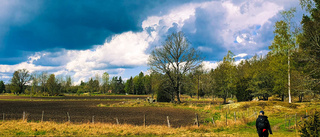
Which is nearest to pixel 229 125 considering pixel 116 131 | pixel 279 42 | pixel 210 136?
pixel 210 136

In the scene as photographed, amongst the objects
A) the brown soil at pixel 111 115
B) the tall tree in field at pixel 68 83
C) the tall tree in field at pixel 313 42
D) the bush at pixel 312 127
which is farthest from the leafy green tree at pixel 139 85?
the bush at pixel 312 127

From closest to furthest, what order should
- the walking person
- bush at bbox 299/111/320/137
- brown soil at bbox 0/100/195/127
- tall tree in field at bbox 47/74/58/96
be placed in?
bush at bbox 299/111/320/137
the walking person
brown soil at bbox 0/100/195/127
tall tree in field at bbox 47/74/58/96

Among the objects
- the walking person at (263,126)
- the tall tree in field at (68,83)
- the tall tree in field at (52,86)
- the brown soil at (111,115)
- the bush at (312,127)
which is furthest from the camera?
the tall tree in field at (68,83)

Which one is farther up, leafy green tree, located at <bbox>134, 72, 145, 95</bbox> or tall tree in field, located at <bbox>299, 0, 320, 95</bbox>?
tall tree in field, located at <bbox>299, 0, 320, 95</bbox>

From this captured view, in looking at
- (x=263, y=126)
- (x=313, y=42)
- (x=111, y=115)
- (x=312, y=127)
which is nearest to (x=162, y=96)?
(x=111, y=115)

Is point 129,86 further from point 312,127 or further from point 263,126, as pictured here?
point 312,127

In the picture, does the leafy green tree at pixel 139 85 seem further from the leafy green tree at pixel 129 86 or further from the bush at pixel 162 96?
the bush at pixel 162 96

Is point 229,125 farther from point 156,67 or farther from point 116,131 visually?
point 156,67

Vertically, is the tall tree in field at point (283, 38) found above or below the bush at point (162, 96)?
above

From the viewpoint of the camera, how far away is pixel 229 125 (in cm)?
2011

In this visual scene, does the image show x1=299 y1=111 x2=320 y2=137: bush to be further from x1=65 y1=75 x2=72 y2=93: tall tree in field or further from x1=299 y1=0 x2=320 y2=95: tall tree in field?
x1=65 y1=75 x2=72 y2=93: tall tree in field

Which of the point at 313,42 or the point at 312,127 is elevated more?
the point at 313,42

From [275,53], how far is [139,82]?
123107 mm

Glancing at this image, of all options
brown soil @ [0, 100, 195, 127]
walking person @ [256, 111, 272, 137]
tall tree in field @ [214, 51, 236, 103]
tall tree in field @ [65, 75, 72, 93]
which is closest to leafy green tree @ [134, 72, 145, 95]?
tall tree in field @ [65, 75, 72, 93]
